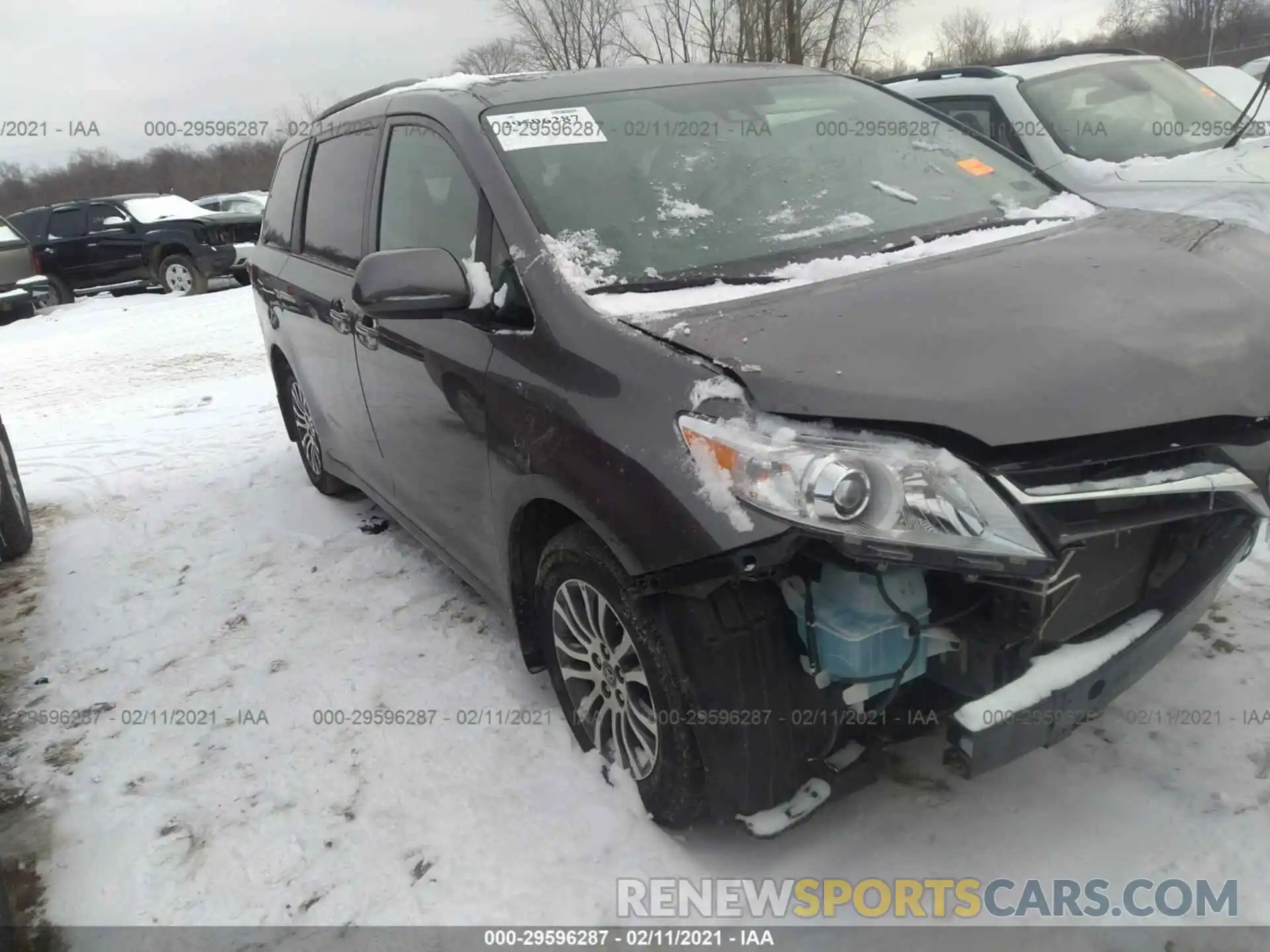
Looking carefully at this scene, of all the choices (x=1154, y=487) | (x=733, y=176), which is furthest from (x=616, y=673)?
(x=733, y=176)

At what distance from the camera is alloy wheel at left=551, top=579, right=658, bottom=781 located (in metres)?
2.19

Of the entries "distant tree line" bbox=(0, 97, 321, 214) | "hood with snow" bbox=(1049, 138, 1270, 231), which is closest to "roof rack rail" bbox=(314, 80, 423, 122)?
"hood with snow" bbox=(1049, 138, 1270, 231)

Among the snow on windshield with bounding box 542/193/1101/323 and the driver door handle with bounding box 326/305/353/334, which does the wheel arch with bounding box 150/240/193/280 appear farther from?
the snow on windshield with bounding box 542/193/1101/323

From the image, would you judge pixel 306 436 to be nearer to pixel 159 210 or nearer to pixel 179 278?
pixel 179 278

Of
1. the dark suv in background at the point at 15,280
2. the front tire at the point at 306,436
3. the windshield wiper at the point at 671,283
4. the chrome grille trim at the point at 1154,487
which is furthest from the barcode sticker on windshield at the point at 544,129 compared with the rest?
the dark suv in background at the point at 15,280

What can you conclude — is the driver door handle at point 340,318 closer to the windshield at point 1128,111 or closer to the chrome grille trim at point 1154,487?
the chrome grille trim at point 1154,487

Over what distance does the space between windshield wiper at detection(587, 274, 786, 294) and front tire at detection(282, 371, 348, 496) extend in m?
2.68

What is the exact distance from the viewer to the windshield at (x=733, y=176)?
240cm

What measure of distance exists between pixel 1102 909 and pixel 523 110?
2606 mm

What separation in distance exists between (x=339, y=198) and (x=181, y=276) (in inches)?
486

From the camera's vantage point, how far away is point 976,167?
2.97m

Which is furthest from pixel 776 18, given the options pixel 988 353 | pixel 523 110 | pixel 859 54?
pixel 988 353

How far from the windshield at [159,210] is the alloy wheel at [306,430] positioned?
11.2 metres

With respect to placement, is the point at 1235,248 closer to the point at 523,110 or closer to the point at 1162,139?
the point at 523,110
